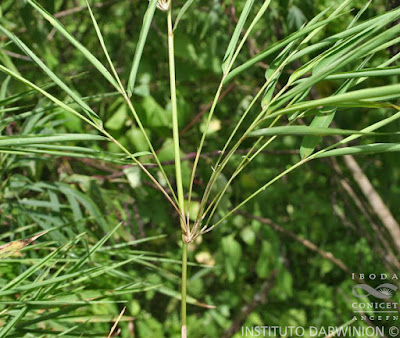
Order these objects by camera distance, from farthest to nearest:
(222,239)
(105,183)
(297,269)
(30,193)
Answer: (297,269)
(222,239)
(105,183)
(30,193)

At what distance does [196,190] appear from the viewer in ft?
3.82

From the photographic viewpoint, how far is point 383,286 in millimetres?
1048

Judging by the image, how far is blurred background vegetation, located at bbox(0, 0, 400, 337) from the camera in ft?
2.49

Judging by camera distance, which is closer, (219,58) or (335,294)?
(219,58)

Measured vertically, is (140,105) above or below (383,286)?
above

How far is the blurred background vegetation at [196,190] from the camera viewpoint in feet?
2.49

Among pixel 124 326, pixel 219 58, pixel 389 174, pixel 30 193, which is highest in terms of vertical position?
pixel 219 58

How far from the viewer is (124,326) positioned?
114cm

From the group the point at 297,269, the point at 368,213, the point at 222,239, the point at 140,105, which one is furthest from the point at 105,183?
the point at 297,269

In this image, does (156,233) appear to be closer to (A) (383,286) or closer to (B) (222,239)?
(B) (222,239)

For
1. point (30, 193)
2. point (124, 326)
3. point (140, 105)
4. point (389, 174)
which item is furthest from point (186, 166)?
point (389, 174)

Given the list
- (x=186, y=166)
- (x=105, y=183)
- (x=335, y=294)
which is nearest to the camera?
(x=186, y=166)

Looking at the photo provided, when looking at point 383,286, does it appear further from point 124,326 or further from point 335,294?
point 124,326

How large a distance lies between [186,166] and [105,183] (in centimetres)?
20
